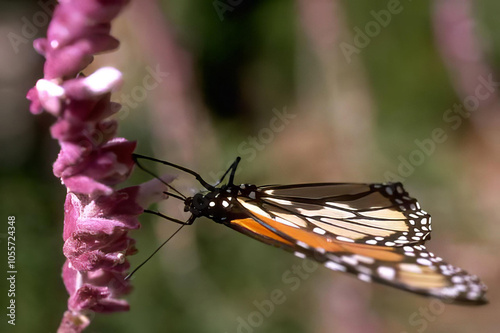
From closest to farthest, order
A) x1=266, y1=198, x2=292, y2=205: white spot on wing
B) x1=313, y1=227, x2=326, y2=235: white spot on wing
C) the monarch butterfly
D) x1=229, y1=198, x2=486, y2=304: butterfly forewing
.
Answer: x1=229, y1=198, x2=486, y2=304: butterfly forewing, the monarch butterfly, x1=313, y1=227, x2=326, y2=235: white spot on wing, x1=266, y1=198, x2=292, y2=205: white spot on wing

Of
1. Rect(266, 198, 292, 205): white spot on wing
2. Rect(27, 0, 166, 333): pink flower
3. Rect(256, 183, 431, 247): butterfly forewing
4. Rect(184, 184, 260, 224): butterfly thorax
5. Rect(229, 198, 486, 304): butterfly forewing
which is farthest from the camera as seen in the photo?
Rect(266, 198, 292, 205): white spot on wing

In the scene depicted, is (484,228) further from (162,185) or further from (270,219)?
(162,185)

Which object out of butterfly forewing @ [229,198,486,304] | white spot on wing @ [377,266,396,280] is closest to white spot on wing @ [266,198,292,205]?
butterfly forewing @ [229,198,486,304]

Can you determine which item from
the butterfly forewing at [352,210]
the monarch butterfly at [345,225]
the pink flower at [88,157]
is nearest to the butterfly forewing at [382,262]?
the monarch butterfly at [345,225]

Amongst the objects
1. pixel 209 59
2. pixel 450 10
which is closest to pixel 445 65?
pixel 450 10

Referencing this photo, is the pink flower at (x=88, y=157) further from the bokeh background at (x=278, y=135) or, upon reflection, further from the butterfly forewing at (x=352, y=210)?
the bokeh background at (x=278, y=135)

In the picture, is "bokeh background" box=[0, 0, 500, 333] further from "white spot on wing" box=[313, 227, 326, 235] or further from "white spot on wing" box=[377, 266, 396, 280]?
"white spot on wing" box=[377, 266, 396, 280]
